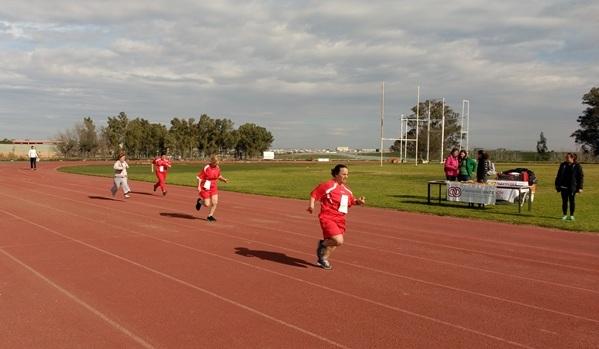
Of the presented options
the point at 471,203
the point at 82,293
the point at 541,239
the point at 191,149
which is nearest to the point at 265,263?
the point at 82,293

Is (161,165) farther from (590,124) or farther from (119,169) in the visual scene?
(590,124)

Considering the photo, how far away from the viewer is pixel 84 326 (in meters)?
5.54

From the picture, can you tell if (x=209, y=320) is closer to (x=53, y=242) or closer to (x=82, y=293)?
(x=82, y=293)

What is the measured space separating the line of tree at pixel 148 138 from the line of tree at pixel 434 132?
31398 mm

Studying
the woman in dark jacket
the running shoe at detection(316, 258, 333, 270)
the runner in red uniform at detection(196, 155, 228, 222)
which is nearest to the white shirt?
the runner in red uniform at detection(196, 155, 228, 222)

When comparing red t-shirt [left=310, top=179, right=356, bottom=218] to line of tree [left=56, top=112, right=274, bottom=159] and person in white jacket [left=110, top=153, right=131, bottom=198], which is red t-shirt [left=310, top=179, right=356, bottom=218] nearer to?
person in white jacket [left=110, top=153, right=131, bottom=198]

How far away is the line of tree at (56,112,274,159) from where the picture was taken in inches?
3307

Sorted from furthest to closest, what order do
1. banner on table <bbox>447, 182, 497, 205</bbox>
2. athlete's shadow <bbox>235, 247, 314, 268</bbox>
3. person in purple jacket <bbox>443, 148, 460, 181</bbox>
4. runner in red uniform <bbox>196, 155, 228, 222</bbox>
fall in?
person in purple jacket <bbox>443, 148, 460, 181</bbox>, banner on table <bbox>447, 182, 497, 205</bbox>, runner in red uniform <bbox>196, 155, 228, 222</bbox>, athlete's shadow <bbox>235, 247, 314, 268</bbox>

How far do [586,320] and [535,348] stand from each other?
132cm

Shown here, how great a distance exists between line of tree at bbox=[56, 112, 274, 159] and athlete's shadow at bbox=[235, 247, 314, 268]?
73.0m

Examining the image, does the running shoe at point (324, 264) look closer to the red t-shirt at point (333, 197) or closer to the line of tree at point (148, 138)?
the red t-shirt at point (333, 197)

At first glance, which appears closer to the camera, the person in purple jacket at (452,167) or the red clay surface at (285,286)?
the red clay surface at (285,286)

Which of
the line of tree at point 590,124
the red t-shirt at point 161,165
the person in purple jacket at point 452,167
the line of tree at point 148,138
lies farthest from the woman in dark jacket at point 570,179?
the line of tree at point 590,124

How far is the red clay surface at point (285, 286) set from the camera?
5.39 metres
